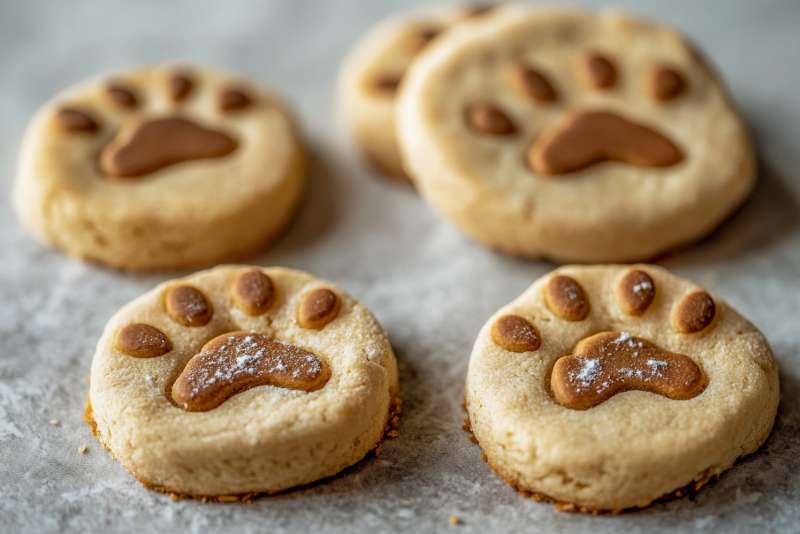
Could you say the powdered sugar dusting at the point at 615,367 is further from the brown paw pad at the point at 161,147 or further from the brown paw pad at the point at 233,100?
the brown paw pad at the point at 233,100

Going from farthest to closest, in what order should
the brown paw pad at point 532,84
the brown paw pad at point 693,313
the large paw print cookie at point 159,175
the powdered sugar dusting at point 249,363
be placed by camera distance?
the brown paw pad at point 532,84
the large paw print cookie at point 159,175
the brown paw pad at point 693,313
the powdered sugar dusting at point 249,363

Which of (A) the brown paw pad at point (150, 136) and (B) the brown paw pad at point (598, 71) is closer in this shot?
(A) the brown paw pad at point (150, 136)

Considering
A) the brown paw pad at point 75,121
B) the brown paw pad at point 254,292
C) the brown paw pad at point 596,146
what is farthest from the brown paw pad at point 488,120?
the brown paw pad at point 75,121

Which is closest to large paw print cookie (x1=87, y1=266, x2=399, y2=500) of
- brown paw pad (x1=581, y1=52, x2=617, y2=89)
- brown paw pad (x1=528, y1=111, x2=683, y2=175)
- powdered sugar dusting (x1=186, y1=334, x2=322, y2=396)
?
powdered sugar dusting (x1=186, y1=334, x2=322, y2=396)

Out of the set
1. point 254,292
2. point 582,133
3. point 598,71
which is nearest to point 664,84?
point 598,71

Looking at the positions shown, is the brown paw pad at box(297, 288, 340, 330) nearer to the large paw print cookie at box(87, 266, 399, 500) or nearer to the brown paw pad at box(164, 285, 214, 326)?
the large paw print cookie at box(87, 266, 399, 500)
